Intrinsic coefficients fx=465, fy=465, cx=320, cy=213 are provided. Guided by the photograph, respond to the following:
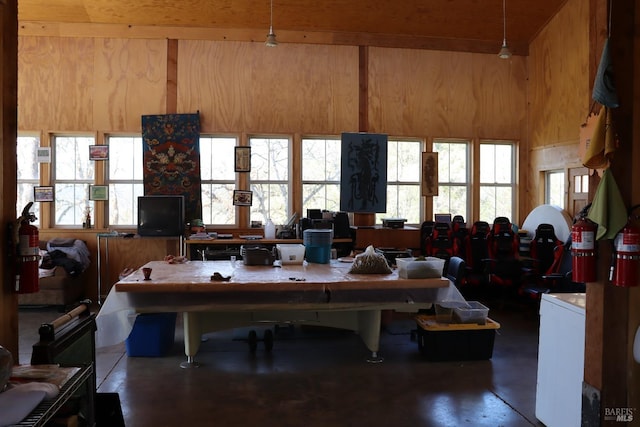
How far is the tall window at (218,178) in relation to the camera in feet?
23.7

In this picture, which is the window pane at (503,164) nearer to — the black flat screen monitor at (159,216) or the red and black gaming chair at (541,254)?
the red and black gaming chair at (541,254)

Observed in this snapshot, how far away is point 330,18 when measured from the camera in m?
7.00

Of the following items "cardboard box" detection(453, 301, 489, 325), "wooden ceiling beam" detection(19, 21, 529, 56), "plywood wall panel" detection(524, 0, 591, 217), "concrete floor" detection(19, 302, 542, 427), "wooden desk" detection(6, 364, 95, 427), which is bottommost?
"concrete floor" detection(19, 302, 542, 427)

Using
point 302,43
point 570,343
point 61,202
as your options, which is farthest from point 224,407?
point 302,43

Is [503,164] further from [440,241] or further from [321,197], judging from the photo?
[321,197]

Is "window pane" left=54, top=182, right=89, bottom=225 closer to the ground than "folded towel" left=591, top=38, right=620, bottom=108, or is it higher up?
closer to the ground

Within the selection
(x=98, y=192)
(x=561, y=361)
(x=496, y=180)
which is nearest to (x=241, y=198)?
(x=98, y=192)

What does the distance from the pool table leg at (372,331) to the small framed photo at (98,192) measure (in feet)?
15.2

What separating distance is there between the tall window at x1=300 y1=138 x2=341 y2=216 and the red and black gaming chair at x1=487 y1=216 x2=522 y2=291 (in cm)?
241

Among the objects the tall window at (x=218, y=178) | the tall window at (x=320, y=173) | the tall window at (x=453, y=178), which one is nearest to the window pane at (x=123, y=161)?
the tall window at (x=218, y=178)

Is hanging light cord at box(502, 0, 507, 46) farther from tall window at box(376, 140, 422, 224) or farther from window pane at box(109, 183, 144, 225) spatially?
window pane at box(109, 183, 144, 225)

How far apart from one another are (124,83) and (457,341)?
232 inches

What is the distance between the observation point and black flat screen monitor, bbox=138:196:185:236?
21.1 ft

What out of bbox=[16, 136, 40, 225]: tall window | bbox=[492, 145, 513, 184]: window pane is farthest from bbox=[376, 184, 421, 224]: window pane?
bbox=[16, 136, 40, 225]: tall window
